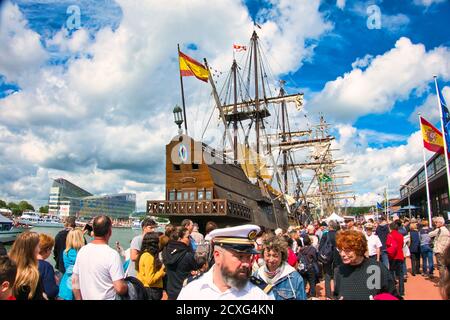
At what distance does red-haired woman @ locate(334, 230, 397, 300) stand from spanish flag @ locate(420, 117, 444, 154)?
14.9 metres

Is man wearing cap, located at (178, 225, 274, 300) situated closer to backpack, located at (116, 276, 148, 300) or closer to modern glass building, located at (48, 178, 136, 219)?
backpack, located at (116, 276, 148, 300)

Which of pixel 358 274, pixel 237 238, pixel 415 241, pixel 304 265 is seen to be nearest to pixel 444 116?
pixel 415 241

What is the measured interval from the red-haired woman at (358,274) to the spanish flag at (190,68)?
22176mm

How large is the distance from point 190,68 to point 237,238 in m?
23.3

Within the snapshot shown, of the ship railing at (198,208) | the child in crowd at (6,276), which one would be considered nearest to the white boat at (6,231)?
the ship railing at (198,208)

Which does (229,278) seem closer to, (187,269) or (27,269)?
(27,269)

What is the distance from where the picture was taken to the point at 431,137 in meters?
16.3

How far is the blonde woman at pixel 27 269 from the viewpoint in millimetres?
3235

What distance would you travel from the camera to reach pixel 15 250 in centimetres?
344

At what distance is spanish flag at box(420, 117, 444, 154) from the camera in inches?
632

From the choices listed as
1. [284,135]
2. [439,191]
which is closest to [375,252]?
[439,191]

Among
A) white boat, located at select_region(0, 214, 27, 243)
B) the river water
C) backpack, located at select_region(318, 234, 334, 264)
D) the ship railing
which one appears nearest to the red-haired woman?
the river water

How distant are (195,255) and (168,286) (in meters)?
0.63

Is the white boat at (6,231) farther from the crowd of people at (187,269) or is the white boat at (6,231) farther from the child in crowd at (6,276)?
the child in crowd at (6,276)
